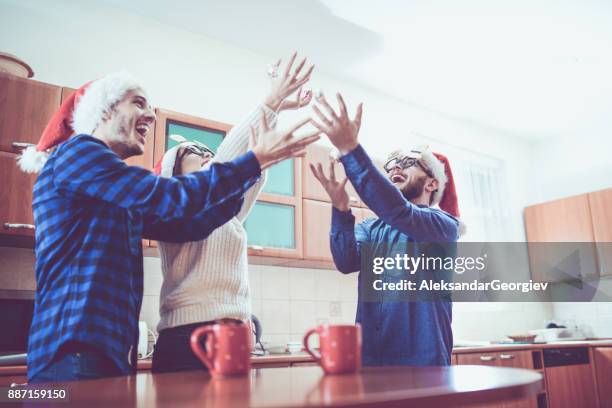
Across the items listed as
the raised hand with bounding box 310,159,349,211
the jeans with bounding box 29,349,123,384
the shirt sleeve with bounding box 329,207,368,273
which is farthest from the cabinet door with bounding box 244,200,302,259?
the jeans with bounding box 29,349,123,384

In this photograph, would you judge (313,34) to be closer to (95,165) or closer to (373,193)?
(373,193)

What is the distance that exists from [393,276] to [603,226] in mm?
3736

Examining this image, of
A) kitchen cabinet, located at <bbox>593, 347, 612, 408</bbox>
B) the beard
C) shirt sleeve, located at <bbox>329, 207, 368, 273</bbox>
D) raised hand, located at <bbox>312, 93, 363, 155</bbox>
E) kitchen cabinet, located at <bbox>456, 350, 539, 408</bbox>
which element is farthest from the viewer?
kitchen cabinet, located at <bbox>593, 347, 612, 408</bbox>

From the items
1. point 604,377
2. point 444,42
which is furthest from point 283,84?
point 604,377

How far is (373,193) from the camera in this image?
4.95 ft

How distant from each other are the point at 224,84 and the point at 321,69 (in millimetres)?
883

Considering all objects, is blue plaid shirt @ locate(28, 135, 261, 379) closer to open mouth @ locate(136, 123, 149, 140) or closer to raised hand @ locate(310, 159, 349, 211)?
open mouth @ locate(136, 123, 149, 140)

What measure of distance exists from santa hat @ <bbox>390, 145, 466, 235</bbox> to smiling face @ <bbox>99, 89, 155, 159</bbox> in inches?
40.3

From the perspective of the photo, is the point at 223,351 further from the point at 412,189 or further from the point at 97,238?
the point at 412,189

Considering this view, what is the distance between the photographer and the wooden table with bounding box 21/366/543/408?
0.62m

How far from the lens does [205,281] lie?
136 centimetres

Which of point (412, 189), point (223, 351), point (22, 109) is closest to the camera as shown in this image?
point (223, 351)

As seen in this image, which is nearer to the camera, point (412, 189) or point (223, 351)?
point (223, 351)

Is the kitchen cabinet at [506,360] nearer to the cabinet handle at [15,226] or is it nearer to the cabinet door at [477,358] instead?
the cabinet door at [477,358]
